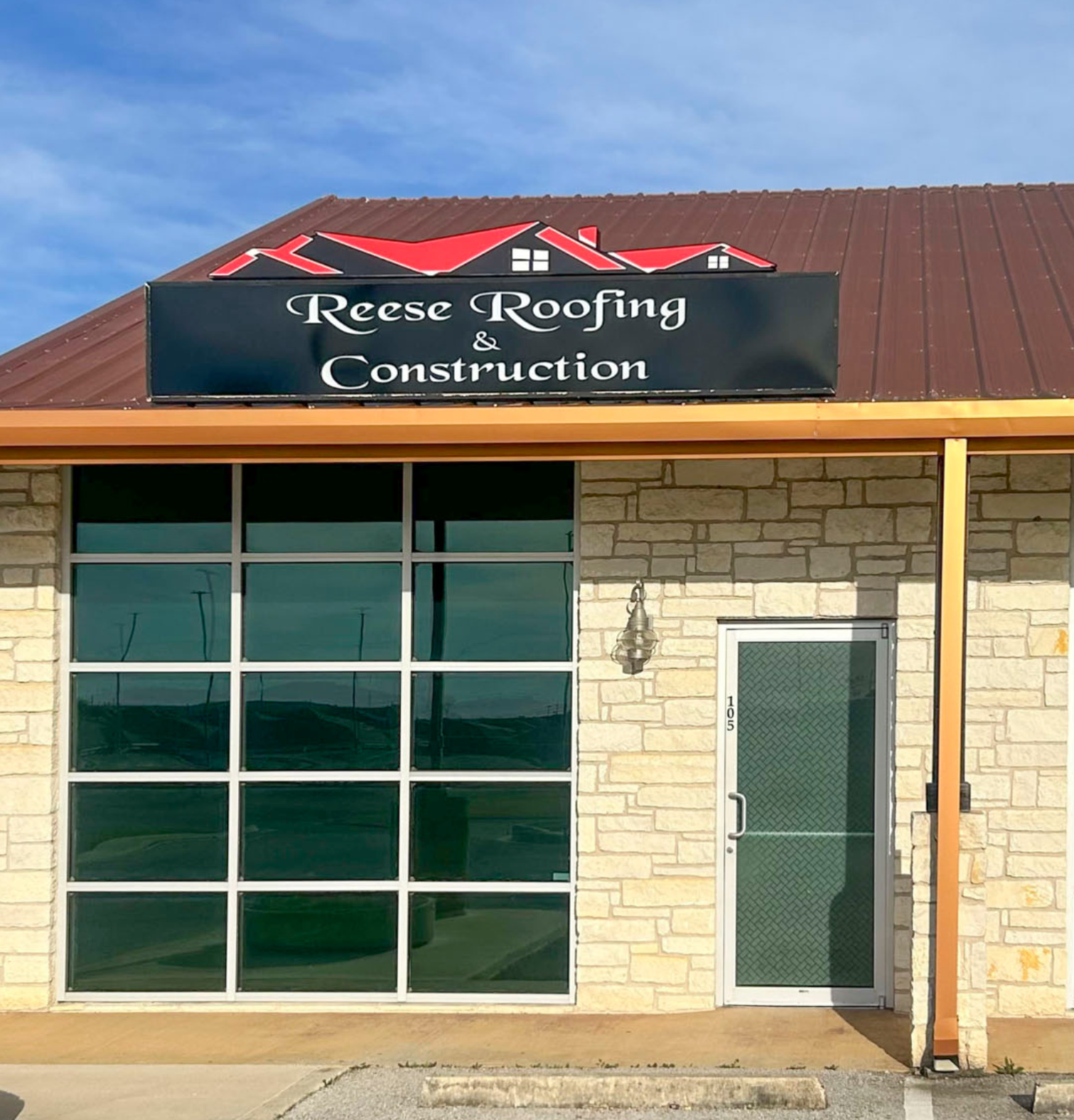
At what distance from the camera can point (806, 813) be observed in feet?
31.3

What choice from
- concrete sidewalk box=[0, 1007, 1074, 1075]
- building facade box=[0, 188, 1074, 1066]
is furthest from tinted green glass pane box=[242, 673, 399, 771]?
concrete sidewalk box=[0, 1007, 1074, 1075]

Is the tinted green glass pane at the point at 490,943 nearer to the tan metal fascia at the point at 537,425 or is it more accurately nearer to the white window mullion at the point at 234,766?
the white window mullion at the point at 234,766

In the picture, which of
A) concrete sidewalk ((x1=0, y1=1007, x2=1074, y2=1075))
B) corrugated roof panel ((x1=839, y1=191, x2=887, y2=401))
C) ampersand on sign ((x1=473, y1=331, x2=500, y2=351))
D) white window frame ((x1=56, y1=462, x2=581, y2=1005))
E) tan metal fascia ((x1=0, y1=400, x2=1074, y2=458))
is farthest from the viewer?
white window frame ((x1=56, y1=462, x2=581, y2=1005))

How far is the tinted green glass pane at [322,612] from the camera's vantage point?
32.2ft

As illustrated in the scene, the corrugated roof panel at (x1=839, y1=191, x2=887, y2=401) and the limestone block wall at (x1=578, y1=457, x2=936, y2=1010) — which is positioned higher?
the corrugated roof panel at (x1=839, y1=191, x2=887, y2=401)

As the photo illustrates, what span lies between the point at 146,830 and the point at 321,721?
1.25m

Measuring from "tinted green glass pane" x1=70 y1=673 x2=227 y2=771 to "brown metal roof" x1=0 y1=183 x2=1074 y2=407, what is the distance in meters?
1.73

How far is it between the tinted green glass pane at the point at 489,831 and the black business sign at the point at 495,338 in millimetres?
2409

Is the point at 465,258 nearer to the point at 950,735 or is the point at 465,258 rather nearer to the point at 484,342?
the point at 484,342

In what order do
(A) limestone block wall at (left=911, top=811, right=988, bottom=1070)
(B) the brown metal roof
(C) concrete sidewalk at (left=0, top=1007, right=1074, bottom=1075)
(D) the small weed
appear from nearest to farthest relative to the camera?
(D) the small weed, (A) limestone block wall at (left=911, top=811, right=988, bottom=1070), (C) concrete sidewalk at (left=0, top=1007, right=1074, bottom=1075), (B) the brown metal roof

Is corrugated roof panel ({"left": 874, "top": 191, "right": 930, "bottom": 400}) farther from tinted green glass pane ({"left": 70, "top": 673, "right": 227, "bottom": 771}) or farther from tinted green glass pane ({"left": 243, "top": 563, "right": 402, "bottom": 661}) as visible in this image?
tinted green glass pane ({"left": 70, "top": 673, "right": 227, "bottom": 771})

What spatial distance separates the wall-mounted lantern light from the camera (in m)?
9.48

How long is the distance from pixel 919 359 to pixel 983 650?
1.72m

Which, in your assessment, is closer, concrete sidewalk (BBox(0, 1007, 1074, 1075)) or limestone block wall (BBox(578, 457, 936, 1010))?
concrete sidewalk (BBox(0, 1007, 1074, 1075))
